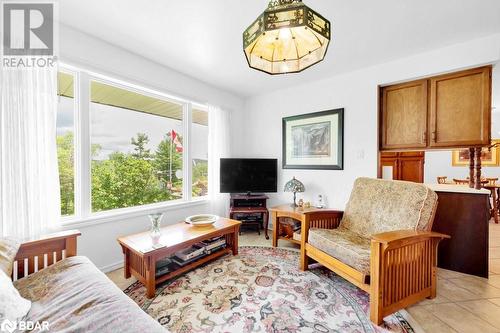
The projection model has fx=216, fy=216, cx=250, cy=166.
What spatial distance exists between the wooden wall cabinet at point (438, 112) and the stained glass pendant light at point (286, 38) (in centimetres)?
197

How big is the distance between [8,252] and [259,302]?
5.42 ft

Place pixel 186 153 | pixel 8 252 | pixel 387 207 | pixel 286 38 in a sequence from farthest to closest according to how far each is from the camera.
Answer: pixel 186 153 → pixel 387 207 → pixel 8 252 → pixel 286 38

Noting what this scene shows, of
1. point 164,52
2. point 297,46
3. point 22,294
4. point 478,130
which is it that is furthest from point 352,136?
point 22,294

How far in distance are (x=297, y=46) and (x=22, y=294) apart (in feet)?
6.39

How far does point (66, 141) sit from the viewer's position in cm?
210

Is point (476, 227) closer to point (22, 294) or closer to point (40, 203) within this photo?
point (22, 294)

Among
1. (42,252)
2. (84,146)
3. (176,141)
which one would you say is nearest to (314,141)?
(176,141)

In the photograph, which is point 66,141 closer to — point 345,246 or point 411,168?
point 345,246

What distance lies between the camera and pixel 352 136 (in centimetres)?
280

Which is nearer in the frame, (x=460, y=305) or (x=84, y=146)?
(x=460, y=305)

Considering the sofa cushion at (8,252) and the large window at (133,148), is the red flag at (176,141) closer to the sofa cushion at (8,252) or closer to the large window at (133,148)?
the large window at (133,148)

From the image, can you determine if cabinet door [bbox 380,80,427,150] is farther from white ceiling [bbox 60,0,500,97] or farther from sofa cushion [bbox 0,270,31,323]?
sofa cushion [bbox 0,270,31,323]

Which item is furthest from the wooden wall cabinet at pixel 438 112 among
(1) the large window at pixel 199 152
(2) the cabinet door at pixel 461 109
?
(1) the large window at pixel 199 152

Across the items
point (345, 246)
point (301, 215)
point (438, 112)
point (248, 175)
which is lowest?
point (345, 246)
